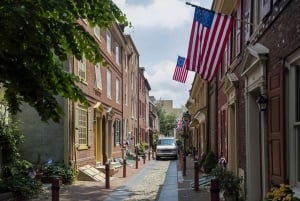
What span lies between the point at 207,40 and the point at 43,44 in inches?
254

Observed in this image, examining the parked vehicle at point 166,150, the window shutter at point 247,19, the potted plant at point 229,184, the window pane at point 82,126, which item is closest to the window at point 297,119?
the potted plant at point 229,184

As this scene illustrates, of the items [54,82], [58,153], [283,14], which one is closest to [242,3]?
[283,14]

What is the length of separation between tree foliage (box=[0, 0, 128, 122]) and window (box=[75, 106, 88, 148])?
11861 mm

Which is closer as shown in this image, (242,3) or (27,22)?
(27,22)

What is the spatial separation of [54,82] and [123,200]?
6.85 metres

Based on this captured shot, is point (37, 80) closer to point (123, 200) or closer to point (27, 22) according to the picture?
point (27, 22)

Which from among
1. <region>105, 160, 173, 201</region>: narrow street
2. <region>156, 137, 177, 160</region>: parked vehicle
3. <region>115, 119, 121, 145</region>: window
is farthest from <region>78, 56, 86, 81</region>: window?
<region>156, 137, 177, 160</region>: parked vehicle

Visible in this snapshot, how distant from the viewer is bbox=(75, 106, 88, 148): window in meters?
19.8

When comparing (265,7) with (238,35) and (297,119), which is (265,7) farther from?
(238,35)

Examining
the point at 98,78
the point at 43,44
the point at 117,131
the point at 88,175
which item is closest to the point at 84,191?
the point at 88,175

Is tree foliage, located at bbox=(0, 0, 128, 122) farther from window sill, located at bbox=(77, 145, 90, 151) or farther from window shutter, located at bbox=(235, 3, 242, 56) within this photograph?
window sill, located at bbox=(77, 145, 90, 151)

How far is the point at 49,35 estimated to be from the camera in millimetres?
6797

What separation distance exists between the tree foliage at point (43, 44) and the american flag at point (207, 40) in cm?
424

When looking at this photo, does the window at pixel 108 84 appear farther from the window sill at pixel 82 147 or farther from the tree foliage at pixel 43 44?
the tree foliage at pixel 43 44
